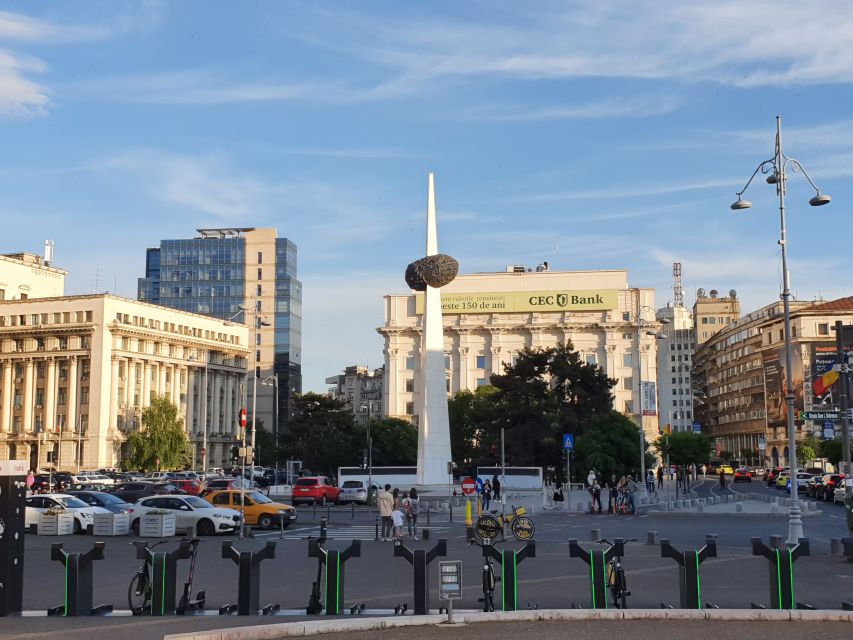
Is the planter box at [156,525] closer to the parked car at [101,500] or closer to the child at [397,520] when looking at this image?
the parked car at [101,500]

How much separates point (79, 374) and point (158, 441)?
14744 millimetres

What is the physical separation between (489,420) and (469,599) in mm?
64243

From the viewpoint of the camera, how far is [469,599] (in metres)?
15.8

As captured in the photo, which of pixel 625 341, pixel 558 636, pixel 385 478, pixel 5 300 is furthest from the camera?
pixel 625 341

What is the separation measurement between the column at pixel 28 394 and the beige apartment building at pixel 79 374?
0.34 ft

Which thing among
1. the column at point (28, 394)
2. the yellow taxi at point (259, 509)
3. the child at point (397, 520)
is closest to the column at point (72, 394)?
the column at point (28, 394)

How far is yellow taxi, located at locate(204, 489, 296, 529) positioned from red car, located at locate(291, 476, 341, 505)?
1690 cm

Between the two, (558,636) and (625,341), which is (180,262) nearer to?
(625,341)

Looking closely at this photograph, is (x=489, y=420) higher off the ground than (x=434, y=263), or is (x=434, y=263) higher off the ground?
(x=434, y=263)

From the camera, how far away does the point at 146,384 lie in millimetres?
107250

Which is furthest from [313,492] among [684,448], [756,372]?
[756,372]

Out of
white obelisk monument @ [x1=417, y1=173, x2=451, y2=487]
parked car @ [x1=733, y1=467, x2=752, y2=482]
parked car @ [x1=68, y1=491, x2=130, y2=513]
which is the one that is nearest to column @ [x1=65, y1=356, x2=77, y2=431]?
white obelisk monument @ [x1=417, y1=173, x2=451, y2=487]

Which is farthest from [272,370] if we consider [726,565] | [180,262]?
[726,565]

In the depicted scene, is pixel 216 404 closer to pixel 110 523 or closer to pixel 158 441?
pixel 158 441
